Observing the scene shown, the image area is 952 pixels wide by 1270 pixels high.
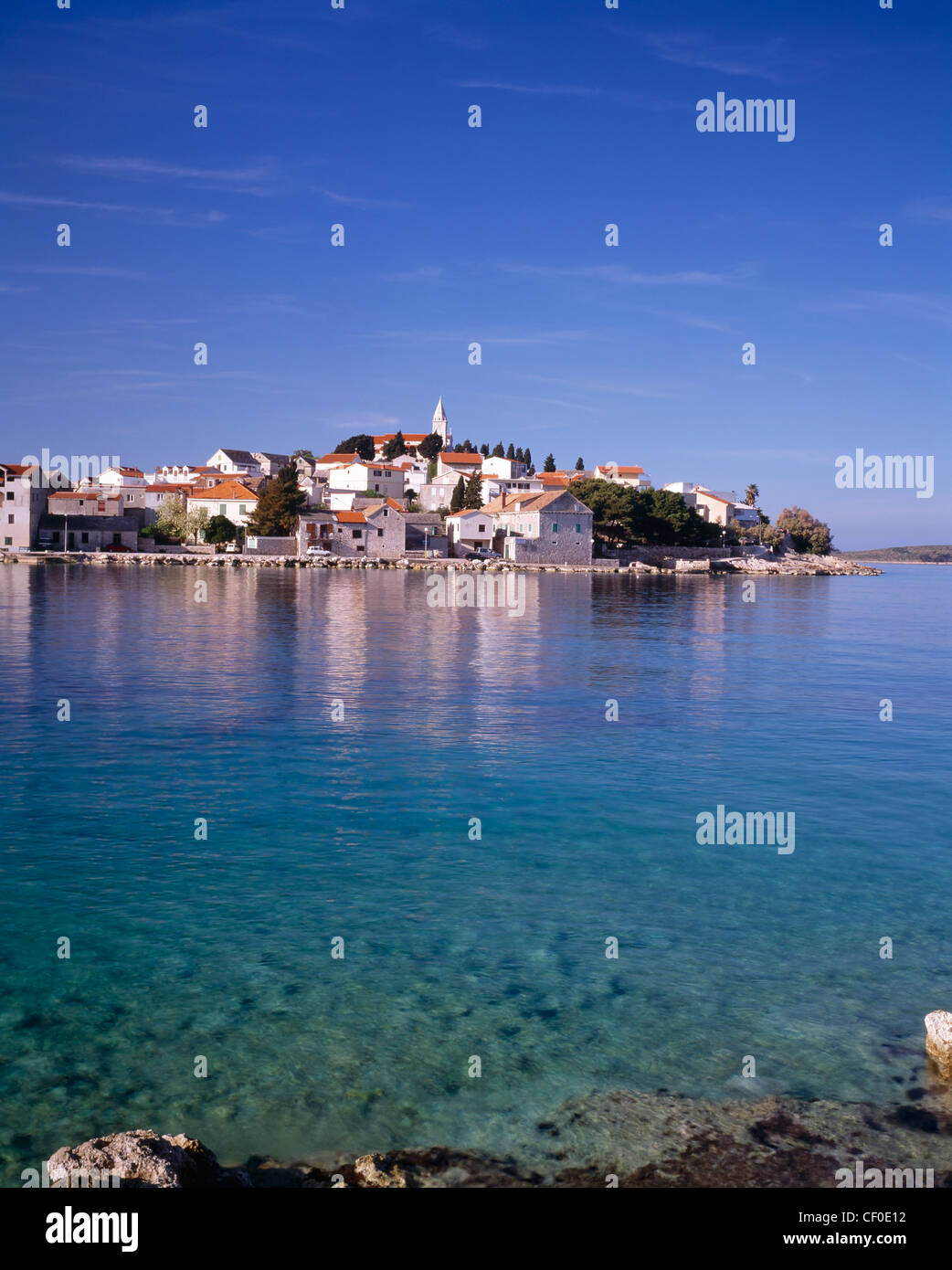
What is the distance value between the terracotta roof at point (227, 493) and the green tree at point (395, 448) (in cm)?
3439

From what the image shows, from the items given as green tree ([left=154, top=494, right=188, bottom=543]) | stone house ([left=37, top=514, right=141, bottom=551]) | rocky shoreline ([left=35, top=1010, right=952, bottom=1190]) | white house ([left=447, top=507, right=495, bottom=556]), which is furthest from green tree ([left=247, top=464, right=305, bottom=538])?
rocky shoreline ([left=35, top=1010, right=952, bottom=1190])

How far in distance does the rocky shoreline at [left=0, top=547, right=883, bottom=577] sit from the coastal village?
6.60 ft

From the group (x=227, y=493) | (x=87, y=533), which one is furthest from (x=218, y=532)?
(x=87, y=533)

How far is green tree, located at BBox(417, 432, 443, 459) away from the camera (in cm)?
12781

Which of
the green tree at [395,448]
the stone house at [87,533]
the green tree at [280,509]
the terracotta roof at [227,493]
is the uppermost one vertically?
the green tree at [395,448]

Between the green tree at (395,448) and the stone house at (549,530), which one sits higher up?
the green tree at (395,448)

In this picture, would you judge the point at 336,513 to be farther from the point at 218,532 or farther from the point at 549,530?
the point at 549,530

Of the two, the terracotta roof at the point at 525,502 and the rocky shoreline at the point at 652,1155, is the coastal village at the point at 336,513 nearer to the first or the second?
the terracotta roof at the point at 525,502

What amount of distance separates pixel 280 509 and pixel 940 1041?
273 ft

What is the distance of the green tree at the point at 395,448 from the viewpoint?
418 feet

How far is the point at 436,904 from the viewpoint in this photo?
31.2 feet

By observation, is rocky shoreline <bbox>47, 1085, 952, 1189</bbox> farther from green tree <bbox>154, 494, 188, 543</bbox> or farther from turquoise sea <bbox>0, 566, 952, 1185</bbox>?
green tree <bbox>154, 494, 188, 543</bbox>
